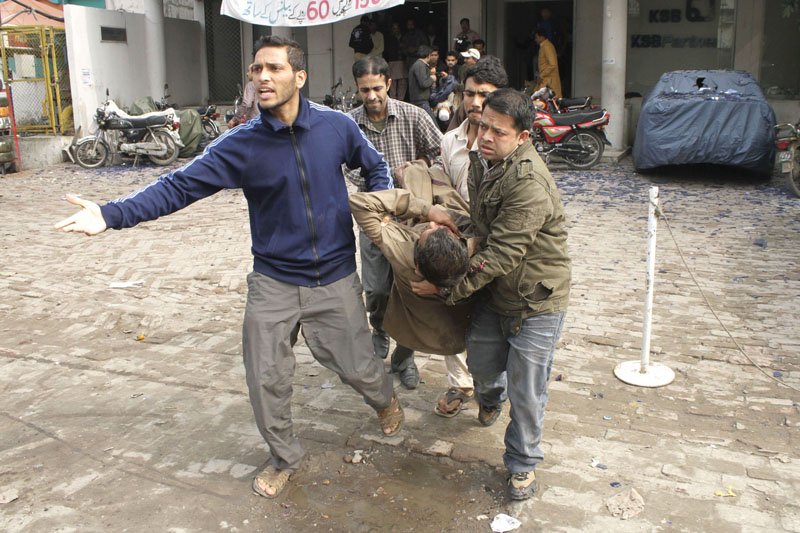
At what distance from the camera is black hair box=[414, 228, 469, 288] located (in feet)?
10.5

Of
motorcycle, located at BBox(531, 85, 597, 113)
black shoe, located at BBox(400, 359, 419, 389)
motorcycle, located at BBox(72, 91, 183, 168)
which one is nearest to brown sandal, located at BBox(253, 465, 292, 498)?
black shoe, located at BBox(400, 359, 419, 389)

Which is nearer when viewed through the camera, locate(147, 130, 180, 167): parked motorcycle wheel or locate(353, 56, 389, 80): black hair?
locate(353, 56, 389, 80): black hair

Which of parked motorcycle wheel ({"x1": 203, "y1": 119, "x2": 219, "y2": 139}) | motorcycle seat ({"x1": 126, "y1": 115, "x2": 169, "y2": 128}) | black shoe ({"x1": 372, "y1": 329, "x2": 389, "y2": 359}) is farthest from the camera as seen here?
parked motorcycle wheel ({"x1": 203, "y1": 119, "x2": 219, "y2": 139})

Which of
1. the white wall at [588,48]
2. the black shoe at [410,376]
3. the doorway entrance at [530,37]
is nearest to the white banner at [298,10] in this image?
the doorway entrance at [530,37]

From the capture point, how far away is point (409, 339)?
3.79 meters

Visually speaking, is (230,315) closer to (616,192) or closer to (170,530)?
(170,530)

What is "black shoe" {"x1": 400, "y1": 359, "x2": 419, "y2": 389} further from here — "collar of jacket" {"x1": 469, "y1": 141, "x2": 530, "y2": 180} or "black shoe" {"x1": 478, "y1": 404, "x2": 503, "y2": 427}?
"collar of jacket" {"x1": 469, "y1": 141, "x2": 530, "y2": 180}

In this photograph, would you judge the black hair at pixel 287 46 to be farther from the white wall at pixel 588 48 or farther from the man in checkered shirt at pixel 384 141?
the white wall at pixel 588 48

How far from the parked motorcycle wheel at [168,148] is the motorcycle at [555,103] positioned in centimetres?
629

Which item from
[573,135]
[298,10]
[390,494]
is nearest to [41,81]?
[298,10]

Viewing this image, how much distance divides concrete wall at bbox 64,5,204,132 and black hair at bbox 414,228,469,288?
44.5 feet

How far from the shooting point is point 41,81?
15.4 m

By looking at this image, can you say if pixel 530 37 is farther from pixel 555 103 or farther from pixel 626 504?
pixel 626 504

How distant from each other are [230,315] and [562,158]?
313 inches
